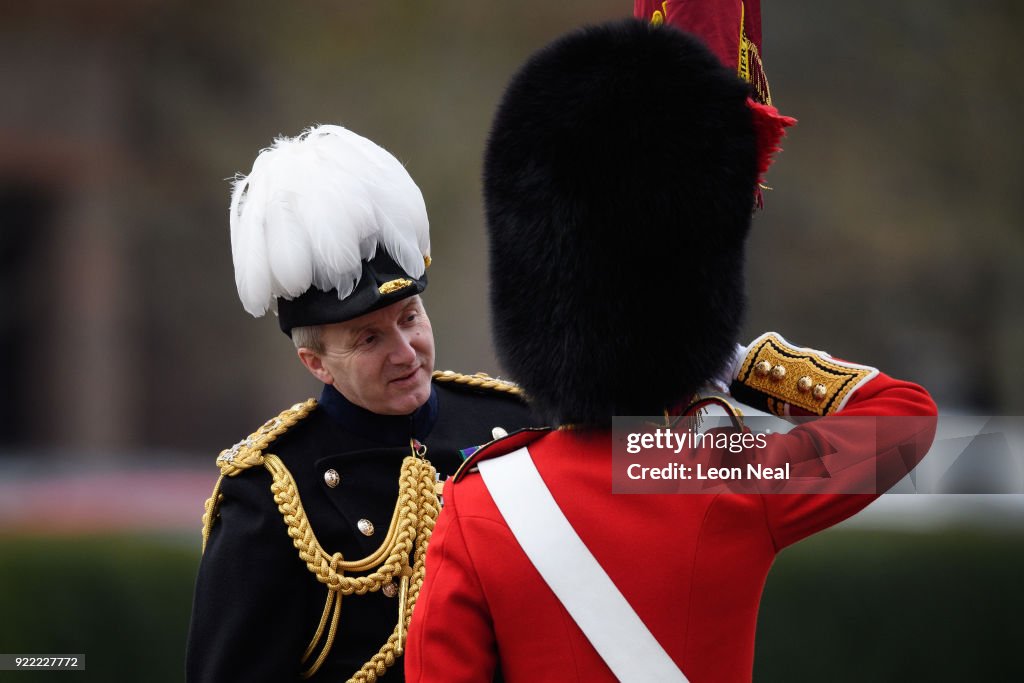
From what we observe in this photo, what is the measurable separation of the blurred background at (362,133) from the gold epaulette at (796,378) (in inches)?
184

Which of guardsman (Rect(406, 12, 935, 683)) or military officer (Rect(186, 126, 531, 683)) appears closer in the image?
guardsman (Rect(406, 12, 935, 683))

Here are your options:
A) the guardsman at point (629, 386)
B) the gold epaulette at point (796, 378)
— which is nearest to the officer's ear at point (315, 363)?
the guardsman at point (629, 386)

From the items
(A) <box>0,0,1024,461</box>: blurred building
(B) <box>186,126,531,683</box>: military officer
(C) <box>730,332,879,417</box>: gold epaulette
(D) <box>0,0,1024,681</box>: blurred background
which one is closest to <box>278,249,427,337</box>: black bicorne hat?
(B) <box>186,126,531,683</box>: military officer

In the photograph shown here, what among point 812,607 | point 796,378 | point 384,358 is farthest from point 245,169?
point 796,378

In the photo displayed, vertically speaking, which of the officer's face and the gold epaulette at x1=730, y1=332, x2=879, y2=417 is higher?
the officer's face

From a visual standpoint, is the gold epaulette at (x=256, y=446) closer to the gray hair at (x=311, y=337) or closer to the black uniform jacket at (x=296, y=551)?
the black uniform jacket at (x=296, y=551)

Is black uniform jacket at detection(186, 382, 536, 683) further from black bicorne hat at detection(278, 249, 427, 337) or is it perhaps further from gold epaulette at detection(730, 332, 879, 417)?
gold epaulette at detection(730, 332, 879, 417)

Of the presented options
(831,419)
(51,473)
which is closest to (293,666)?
(831,419)

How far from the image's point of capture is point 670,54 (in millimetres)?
1567

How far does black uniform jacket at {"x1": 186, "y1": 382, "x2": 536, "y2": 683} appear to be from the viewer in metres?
2.14

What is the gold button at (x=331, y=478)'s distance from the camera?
2.30 metres

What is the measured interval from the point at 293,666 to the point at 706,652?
90 centimetres

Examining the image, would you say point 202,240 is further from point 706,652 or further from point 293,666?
point 706,652

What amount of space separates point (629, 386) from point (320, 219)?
Answer: 81cm
